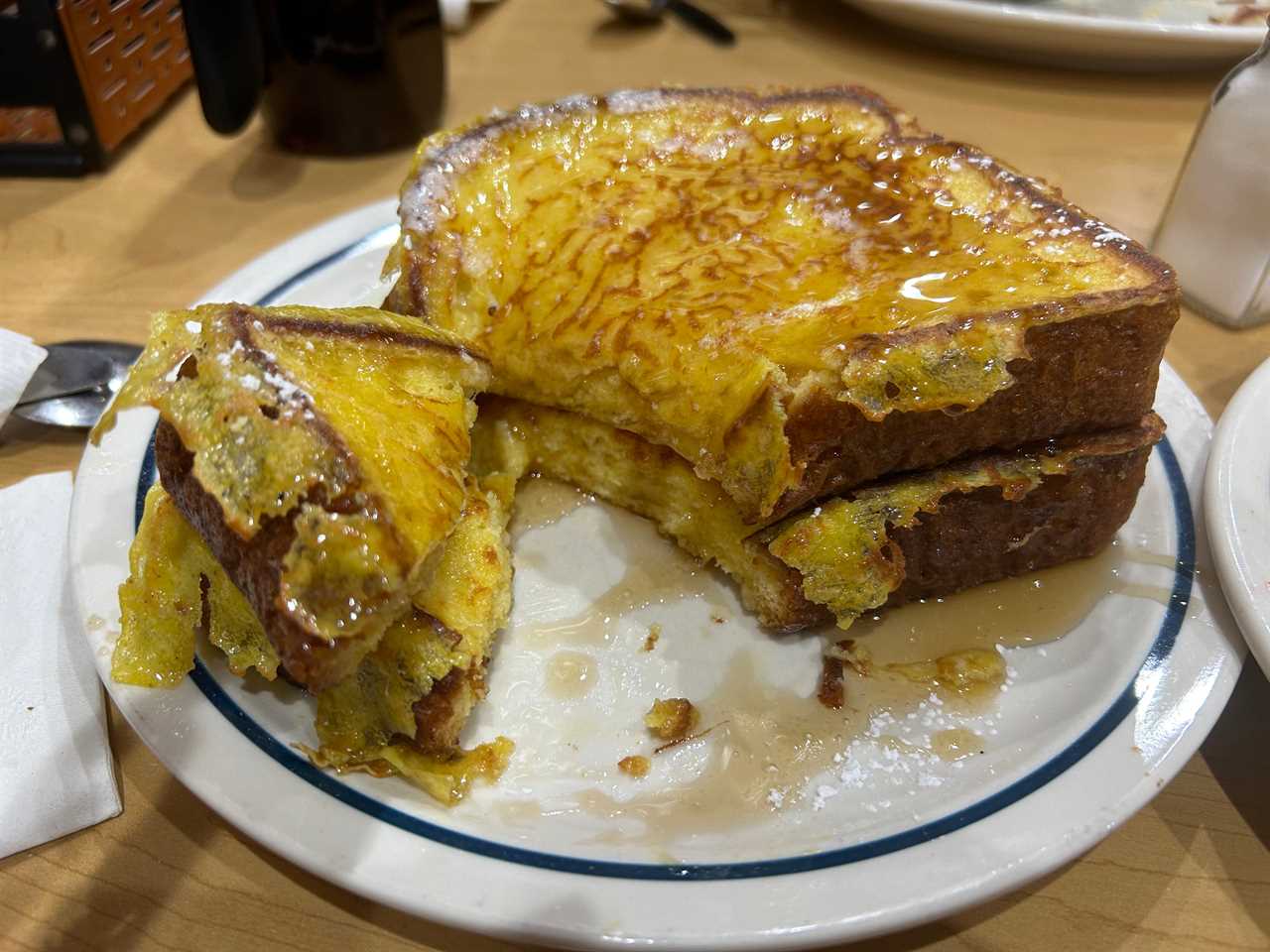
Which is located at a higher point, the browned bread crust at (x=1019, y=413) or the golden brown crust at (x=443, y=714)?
the browned bread crust at (x=1019, y=413)

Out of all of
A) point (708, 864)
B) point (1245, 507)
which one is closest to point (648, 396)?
point (708, 864)

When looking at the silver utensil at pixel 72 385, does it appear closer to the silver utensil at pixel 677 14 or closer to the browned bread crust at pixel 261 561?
the browned bread crust at pixel 261 561

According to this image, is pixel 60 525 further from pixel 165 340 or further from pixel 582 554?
pixel 582 554

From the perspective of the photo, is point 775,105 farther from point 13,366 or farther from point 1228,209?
point 13,366

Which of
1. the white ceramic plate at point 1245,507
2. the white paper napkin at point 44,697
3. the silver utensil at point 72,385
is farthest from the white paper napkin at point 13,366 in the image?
the white ceramic plate at point 1245,507

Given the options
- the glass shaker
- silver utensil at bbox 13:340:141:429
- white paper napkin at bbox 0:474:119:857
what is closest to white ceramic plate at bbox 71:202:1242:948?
white paper napkin at bbox 0:474:119:857

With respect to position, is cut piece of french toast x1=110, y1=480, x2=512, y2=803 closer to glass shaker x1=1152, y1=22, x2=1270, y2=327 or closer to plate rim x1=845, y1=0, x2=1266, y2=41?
glass shaker x1=1152, y1=22, x2=1270, y2=327

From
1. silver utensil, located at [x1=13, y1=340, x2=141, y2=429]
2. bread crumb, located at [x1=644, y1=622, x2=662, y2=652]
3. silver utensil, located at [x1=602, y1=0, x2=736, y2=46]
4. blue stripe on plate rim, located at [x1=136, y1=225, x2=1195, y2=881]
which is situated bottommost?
bread crumb, located at [x1=644, y1=622, x2=662, y2=652]
